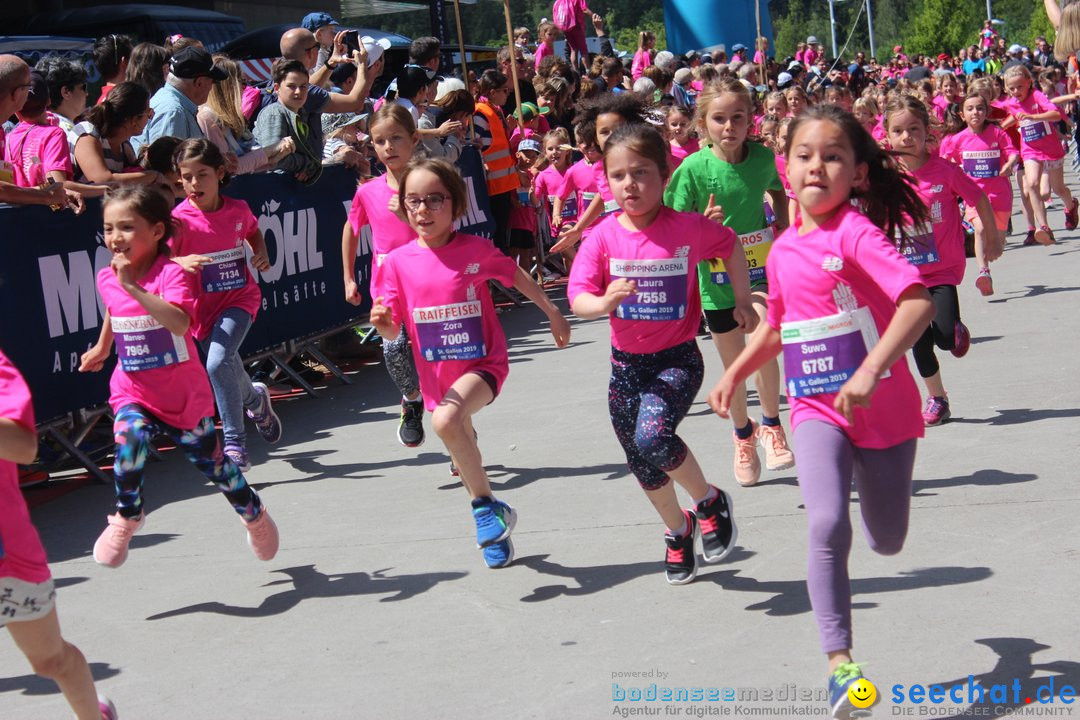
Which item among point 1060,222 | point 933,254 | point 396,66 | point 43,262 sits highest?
point 396,66

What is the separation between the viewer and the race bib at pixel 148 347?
560 centimetres

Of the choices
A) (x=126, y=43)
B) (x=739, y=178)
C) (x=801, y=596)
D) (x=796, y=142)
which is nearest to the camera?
(x=796, y=142)

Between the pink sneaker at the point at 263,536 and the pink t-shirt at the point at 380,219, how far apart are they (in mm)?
1890

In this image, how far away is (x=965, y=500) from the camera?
19.4 ft

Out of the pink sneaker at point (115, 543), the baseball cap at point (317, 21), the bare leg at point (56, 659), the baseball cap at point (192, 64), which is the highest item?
the baseball cap at point (317, 21)

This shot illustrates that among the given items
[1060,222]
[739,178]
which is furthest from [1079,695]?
[1060,222]

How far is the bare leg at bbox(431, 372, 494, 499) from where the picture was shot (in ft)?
18.2

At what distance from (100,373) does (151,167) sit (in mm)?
1217

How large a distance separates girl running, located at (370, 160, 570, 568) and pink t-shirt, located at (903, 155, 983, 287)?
8.39ft

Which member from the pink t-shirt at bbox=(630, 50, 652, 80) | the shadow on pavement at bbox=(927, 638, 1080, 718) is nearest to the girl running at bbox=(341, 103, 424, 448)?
the shadow on pavement at bbox=(927, 638, 1080, 718)

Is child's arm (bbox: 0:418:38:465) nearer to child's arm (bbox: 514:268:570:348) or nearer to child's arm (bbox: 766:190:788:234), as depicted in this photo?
child's arm (bbox: 514:268:570:348)

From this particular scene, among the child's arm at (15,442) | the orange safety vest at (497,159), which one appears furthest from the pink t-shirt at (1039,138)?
the child's arm at (15,442)

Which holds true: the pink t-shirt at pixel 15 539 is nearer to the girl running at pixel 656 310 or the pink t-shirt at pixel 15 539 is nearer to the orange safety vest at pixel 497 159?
the girl running at pixel 656 310

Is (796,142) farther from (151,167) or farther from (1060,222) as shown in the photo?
(1060,222)
